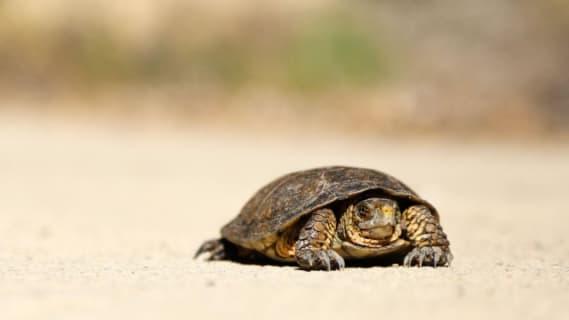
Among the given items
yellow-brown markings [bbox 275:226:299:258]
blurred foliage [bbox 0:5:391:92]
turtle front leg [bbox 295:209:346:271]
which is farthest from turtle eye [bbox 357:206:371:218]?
blurred foliage [bbox 0:5:391:92]

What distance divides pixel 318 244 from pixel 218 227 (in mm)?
3718

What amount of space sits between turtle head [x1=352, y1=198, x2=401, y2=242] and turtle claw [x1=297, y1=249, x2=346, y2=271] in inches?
9.0

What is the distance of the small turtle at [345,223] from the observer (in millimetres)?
5715

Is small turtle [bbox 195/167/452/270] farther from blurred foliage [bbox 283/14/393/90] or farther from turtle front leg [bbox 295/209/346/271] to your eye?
blurred foliage [bbox 283/14/393/90]

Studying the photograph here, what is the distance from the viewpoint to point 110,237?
8109 mm

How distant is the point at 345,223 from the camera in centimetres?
582

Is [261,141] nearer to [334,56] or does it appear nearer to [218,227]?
[334,56]

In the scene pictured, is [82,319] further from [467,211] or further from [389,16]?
[389,16]

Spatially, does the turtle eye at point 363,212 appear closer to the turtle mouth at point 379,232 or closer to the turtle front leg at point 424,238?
the turtle mouth at point 379,232

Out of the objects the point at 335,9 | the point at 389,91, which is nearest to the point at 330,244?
the point at 389,91

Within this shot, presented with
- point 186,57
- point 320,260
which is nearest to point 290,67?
point 186,57

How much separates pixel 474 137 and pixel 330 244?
1226 cm

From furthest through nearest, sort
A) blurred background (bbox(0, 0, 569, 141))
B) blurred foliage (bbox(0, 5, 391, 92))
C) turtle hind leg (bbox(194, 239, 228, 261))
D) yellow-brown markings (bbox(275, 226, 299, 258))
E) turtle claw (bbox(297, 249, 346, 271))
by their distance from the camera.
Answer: blurred foliage (bbox(0, 5, 391, 92)), blurred background (bbox(0, 0, 569, 141)), turtle hind leg (bbox(194, 239, 228, 261)), yellow-brown markings (bbox(275, 226, 299, 258)), turtle claw (bbox(297, 249, 346, 271))

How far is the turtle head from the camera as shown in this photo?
5699mm
